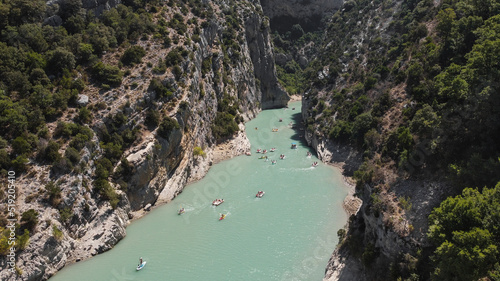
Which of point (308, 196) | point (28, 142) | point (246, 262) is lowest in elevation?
point (308, 196)

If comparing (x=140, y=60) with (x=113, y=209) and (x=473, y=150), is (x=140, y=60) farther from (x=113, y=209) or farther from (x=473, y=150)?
(x=473, y=150)

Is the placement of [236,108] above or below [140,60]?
below

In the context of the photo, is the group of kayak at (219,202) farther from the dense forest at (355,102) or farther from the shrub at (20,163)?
the shrub at (20,163)

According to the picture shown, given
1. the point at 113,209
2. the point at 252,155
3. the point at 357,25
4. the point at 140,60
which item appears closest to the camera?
the point at 113,209

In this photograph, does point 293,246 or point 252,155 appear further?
point 252,155

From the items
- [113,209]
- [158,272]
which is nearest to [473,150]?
[158,272]

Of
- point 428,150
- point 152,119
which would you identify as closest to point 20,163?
point 152,119

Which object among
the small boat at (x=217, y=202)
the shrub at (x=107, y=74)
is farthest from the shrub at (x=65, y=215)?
the shrub at (x=107, y=74)

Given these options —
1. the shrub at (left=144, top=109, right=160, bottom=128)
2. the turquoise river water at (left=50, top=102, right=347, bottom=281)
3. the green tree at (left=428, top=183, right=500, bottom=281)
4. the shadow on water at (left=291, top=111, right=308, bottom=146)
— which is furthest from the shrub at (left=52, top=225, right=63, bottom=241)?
the shadow on water at (left=291, top=111, right=308, bottom=146)
